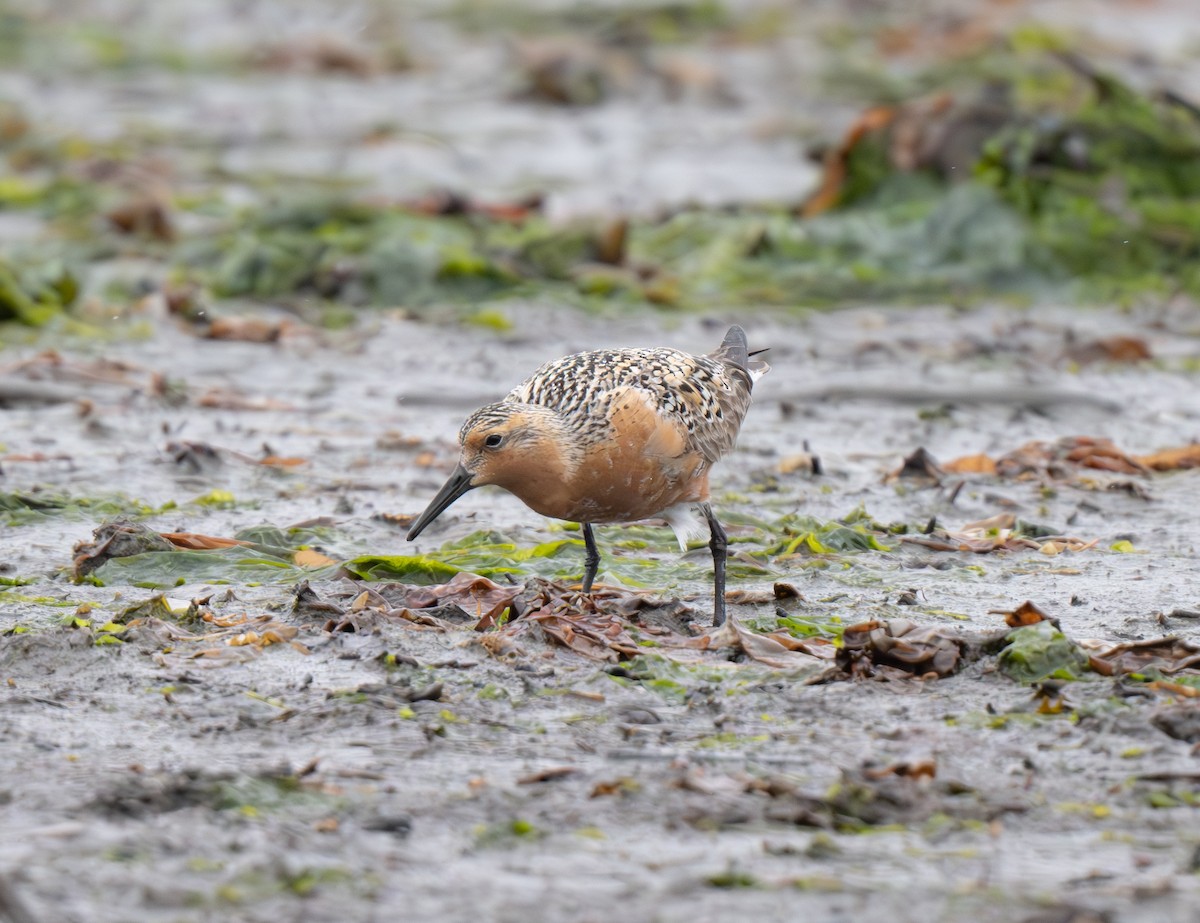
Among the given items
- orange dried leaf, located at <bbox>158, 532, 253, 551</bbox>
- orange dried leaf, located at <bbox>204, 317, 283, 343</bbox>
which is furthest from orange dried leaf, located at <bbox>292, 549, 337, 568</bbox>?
orange dried leaf, located at <bbox>204, 317, 283, 343</bbox>

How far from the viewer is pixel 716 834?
4.49m

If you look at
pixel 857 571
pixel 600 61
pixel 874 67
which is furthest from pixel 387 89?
pixel 857 571

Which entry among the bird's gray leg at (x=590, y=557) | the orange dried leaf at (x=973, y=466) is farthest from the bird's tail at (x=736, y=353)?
the orange dried leaf at (x=973, y=466)

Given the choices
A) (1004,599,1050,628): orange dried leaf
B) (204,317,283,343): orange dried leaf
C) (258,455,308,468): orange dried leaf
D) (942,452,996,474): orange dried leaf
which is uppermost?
(1004,599,1050,628): orange dried leaf

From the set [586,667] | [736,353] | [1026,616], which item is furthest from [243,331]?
[1026,616]

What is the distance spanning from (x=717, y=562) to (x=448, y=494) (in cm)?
102

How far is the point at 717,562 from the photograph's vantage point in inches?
261

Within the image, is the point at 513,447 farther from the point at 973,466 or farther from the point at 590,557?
the point at 973,466

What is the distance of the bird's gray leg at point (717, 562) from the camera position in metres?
6.42

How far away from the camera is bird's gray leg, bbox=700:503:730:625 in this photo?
21.1ft

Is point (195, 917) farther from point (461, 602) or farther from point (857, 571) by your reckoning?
Answer: point (857, 571)

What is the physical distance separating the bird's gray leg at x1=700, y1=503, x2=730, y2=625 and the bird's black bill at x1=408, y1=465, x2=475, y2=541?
95 cm

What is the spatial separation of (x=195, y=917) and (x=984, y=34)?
834 inches

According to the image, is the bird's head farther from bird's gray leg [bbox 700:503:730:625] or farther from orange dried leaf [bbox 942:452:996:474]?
orange dried leaf [bbox 942:452:996:474]
